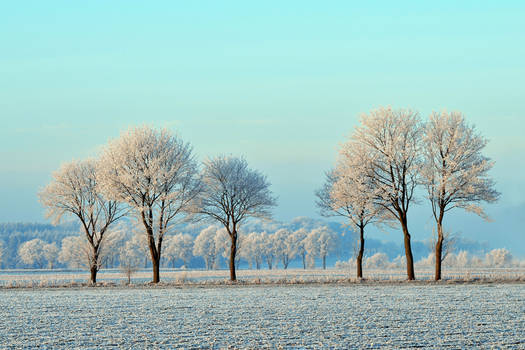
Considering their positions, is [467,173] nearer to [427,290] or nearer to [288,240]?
[427,290]

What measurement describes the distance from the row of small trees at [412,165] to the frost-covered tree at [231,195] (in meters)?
8.55

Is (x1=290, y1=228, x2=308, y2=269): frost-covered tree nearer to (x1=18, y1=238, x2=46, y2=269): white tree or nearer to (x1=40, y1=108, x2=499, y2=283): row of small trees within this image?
(x1=18, y1=238, x2=46, y2=269): white tree

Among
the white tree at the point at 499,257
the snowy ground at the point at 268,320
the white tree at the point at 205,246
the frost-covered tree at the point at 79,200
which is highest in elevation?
the frost-covered tree at the point at 79,200

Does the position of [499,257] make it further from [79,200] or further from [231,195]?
[79,200]

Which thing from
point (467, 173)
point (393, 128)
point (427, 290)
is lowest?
point (427, 290)

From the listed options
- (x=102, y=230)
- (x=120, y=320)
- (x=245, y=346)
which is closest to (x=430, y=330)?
(x=245, y=346)

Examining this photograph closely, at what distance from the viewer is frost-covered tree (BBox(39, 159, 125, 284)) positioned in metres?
53.2

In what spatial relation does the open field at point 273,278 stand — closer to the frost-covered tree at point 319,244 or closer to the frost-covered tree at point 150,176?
the frost-covered tree at point 150,176

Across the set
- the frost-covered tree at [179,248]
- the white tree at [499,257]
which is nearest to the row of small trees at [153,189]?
the white tree at [499,257]

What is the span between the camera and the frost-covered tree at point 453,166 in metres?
42.9

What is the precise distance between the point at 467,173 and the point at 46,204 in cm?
3566

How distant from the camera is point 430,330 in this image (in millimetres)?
18297

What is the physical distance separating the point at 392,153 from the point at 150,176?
18.1 m

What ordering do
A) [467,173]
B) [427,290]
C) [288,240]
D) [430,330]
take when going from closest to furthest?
[430,330] < [427,290] < [467,173] < [288,240]
